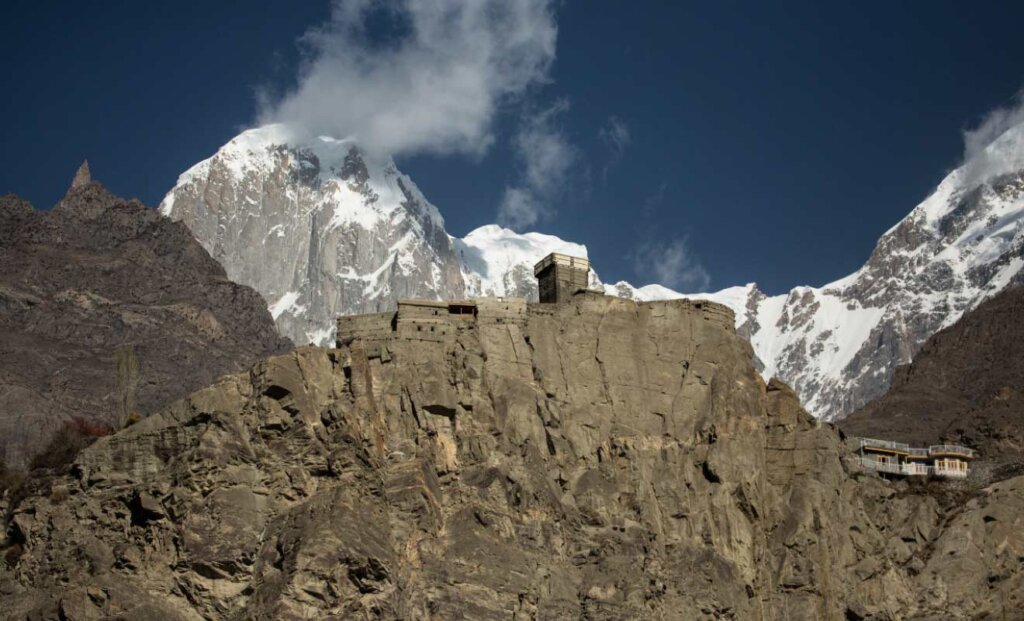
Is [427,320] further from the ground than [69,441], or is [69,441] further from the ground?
[427,320]

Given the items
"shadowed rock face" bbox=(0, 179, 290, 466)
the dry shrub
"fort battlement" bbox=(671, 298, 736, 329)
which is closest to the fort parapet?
"fort battlement" bbox=(671, 298, 736, 329)

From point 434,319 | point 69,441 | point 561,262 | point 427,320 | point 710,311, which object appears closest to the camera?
point 427,320

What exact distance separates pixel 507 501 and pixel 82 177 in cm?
9372

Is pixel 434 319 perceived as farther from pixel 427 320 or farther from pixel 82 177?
pixel 82 177

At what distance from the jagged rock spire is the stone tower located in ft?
240

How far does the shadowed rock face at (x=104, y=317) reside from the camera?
13525 centimetres

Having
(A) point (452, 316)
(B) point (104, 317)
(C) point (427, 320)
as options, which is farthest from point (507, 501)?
(B) point (104, 317)

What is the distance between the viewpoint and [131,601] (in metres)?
81.2

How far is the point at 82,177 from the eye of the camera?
17000 cm

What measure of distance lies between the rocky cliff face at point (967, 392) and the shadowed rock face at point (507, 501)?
14076 mm

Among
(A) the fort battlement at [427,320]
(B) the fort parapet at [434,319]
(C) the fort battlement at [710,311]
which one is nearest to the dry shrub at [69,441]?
(A) the fort battlement at [427,320]

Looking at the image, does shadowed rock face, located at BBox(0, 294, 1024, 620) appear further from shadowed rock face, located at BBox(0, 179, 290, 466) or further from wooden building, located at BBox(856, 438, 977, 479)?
shadowed rock face, located at BBox(0, 179, 290, 466)

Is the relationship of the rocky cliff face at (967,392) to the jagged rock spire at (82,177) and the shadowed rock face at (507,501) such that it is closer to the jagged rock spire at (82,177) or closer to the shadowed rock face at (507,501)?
the shadowed rock face at (507,501)

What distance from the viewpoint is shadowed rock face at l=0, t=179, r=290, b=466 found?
135250 millimetres
